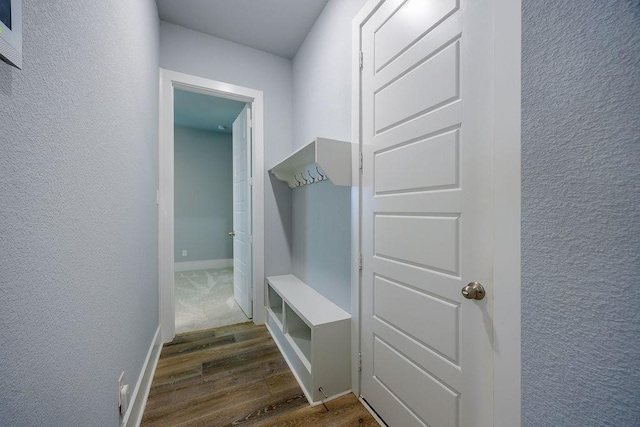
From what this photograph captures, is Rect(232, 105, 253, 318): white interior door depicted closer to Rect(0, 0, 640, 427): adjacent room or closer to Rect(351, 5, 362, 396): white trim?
Rect(0, 0, 640, 427): adjacent room

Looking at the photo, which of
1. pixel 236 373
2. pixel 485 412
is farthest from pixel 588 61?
pixel 236 373

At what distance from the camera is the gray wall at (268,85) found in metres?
2.33

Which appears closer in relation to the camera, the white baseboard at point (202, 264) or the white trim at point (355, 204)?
the white trim at point (355, 204)

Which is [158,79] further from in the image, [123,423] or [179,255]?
[179,255]

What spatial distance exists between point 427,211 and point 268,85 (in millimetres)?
2274

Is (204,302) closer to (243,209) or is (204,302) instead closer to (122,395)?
(243,209)

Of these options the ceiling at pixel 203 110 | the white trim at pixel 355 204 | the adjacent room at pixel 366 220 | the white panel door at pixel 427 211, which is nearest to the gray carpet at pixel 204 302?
the adjacent room at pixel 366 220

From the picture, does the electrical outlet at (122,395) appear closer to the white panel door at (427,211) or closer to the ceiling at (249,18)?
the white panel door at (427,211)

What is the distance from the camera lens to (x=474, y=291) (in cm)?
89

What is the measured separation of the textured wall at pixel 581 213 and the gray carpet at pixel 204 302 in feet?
8.33

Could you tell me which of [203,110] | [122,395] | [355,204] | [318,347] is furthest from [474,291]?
[203,110]

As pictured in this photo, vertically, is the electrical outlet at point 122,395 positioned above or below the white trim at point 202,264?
above

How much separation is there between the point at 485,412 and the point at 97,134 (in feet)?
5.79

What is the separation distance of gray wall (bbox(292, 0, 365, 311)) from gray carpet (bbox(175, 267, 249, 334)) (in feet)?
A: 3.29
